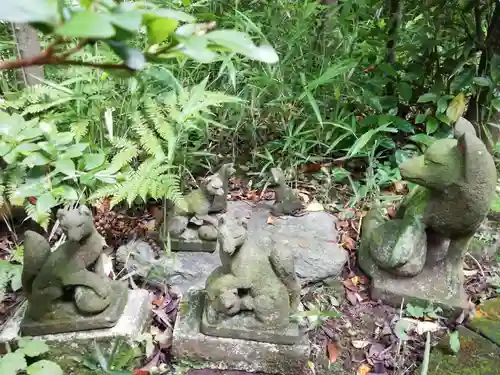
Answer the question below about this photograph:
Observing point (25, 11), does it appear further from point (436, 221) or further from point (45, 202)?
point (436, 221)

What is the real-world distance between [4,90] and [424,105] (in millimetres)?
3180

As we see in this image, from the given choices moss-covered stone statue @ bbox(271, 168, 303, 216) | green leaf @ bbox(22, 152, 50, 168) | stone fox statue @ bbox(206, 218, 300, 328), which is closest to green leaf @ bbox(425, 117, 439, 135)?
moss-covered stone statue @ bbox(271, 168, 303, 216)

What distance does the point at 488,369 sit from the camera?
2482mm

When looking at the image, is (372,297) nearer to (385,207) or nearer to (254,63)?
(385,207)

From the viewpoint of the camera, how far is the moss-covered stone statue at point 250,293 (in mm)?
2357

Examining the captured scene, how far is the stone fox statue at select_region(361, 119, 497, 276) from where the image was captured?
259 centimetres

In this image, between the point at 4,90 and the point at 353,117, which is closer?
the point at 4,90

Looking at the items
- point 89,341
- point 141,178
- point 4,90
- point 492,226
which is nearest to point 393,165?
point 492,226

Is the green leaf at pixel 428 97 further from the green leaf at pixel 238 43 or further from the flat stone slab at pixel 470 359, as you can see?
the green leaf at pixel 238 43

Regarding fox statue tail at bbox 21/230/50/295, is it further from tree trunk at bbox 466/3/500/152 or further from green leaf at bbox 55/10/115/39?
tree trunk at bbox 466/3/500/152

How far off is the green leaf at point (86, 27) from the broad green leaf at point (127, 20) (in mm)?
18

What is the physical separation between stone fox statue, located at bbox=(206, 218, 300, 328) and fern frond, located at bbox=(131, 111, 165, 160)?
3.10 feet

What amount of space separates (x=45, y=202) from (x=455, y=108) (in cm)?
284

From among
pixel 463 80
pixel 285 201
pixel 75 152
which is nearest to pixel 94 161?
pixel 75 152
